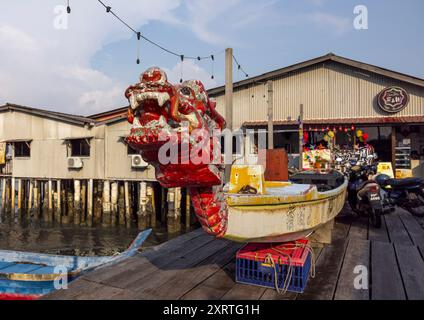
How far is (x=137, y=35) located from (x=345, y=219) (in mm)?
9027

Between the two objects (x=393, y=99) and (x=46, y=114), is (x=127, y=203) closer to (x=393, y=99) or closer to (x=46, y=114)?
(x=46, y=114)

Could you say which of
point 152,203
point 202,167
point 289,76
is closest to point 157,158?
point 202,167

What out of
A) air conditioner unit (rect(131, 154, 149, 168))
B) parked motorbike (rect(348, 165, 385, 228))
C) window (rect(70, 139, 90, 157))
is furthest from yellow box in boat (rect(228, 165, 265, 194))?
window (rect(70, 139, 90, 157))

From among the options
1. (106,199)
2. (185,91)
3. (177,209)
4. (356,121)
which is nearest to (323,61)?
(356,121)

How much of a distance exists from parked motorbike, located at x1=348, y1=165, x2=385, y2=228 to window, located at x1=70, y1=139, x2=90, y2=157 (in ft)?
52.2

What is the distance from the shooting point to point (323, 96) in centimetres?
1642

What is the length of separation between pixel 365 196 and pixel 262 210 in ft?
15.6

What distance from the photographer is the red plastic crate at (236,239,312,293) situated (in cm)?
360

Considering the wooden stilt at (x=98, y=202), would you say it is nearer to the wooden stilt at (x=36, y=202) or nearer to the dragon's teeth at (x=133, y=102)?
the wooden stilt at (x=36, y=202)

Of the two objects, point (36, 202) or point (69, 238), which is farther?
point (36, 202)

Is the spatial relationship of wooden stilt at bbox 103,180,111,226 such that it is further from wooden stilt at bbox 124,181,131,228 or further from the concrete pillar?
wooden stilt at bbox 124,181,131,228

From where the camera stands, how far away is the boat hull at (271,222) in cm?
346

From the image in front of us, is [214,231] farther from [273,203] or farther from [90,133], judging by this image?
[90,133]

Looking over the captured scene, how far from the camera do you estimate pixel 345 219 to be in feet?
26.0
